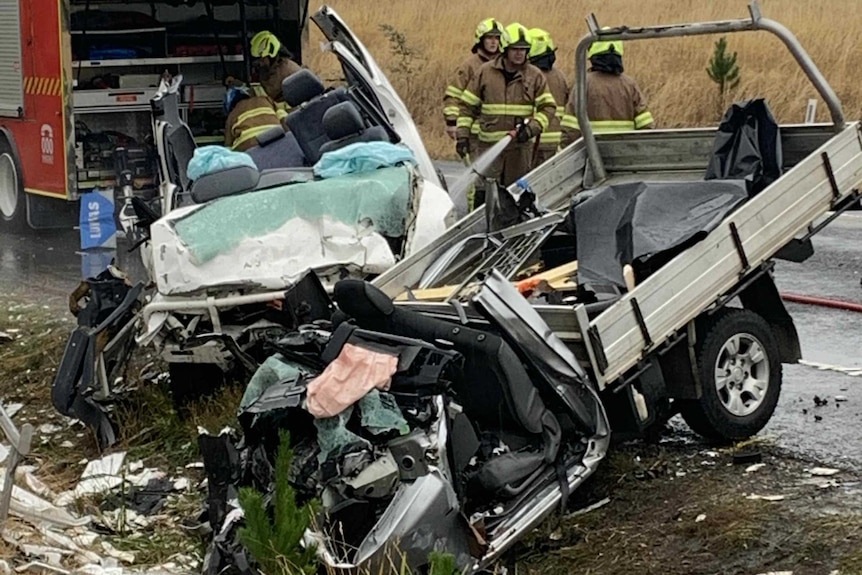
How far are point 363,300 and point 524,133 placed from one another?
5435mm

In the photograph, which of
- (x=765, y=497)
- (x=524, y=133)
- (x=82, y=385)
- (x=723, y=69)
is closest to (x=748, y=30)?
(x=765, y=497)

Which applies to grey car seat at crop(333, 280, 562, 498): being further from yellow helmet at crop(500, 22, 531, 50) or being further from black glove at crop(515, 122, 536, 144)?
yellow helmet at crop(500, 22, 531, 50)

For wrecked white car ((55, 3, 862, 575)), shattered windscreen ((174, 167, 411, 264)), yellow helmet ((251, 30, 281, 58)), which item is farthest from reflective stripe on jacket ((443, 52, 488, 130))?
shattered windscreen ((174, 167, 411, 264))

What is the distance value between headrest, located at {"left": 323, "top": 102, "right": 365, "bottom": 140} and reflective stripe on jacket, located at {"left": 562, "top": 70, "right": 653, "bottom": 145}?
2.87 m

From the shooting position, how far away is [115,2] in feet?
44.7

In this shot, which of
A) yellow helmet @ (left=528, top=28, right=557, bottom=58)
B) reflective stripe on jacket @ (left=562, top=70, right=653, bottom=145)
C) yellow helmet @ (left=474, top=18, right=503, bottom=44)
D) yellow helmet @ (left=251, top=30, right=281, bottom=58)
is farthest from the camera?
yellow helmet @ (left=251, top=30, right=281, bottom=58)

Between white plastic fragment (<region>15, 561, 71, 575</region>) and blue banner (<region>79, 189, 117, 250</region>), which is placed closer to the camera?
white plastic fragment (<region>15, 561, 71, 575</region>)

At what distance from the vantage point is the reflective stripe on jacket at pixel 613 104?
10625 mm

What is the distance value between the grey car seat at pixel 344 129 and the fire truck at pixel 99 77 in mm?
5266

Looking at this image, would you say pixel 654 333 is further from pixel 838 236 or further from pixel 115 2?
pixel 115 2

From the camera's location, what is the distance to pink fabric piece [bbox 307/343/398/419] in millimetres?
5246

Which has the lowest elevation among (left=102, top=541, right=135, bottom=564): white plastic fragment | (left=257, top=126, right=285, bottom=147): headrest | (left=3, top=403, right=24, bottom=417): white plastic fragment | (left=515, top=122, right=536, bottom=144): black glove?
(left=3, top=403, right=24, bottom=417): white plastic fragment

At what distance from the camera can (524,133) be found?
1095 cm

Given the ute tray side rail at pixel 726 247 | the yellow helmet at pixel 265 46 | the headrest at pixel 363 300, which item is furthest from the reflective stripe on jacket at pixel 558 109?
the headrest at pixel 363 300
